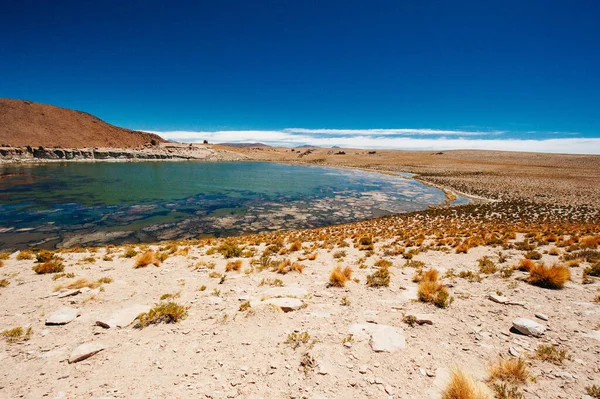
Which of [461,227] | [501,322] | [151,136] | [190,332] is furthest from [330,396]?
[151,136]

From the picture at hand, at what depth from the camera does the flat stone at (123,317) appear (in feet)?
18.5

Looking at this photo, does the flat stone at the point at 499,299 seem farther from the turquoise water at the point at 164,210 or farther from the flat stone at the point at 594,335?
the turquoise water at the point at 164,210

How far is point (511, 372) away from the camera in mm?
3908

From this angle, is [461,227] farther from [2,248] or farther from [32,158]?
[32,158]

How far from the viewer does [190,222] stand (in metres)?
21.4

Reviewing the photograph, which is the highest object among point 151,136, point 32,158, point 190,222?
point 151,136

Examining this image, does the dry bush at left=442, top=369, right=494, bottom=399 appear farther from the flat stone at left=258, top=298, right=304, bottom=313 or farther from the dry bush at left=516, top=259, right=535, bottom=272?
the dry bush at left=516, top=259, right=535, bottom=272

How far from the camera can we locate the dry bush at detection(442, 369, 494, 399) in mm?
3383

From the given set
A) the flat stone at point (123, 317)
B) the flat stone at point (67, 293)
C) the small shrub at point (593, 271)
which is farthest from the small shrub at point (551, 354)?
the flat stone at point (67, 293)

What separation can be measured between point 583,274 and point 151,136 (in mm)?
199827

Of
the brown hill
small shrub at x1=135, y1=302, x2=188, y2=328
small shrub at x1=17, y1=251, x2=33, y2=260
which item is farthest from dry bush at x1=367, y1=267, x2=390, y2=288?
the brown hill

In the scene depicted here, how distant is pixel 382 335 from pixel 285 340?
1.99 meters

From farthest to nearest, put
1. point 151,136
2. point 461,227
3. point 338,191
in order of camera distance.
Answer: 1. point 151,136
2. point 338,191
3. point 461,227

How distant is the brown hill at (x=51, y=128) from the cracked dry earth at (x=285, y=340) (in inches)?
5205
